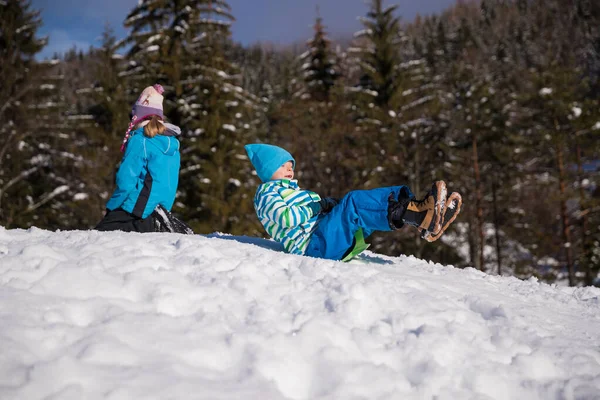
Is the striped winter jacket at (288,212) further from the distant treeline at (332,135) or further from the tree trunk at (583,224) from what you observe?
the tree trunk at (583,224)

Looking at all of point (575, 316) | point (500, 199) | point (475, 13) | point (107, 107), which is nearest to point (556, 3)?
Result: point (475, 13)

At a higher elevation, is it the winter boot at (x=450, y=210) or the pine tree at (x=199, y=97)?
the pine tree at (x=199, y=97)

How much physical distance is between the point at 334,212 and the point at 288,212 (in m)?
0.45

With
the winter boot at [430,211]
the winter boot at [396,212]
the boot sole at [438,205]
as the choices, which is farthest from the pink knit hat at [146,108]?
the boot sole at [438,205]

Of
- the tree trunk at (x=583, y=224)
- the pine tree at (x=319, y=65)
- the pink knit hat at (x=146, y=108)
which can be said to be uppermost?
the pine tree at (x=319, y=65)

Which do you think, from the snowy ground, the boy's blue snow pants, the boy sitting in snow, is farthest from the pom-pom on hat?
the boy's blue snow pants

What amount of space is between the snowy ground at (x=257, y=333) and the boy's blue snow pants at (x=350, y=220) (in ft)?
1.99

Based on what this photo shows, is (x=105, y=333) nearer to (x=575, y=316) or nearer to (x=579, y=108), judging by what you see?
(x=575, y=316)

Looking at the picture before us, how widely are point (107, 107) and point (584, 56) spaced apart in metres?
77.5

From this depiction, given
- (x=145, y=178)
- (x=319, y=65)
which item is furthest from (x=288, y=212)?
(x=319, y=65)

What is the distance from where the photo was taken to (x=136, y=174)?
4.96m

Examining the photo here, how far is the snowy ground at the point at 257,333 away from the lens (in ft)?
6.05

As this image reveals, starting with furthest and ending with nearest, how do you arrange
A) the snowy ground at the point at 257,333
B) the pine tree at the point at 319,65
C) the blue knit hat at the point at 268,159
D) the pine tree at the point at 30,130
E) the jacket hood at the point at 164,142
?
the pine tree at the point at 319,65 → the pine tree at the point at 30,130 → the jacket hood at the point at 164,142 → the blue knit hat at the point at 268,159 → the snowy ground at the point at 257,333

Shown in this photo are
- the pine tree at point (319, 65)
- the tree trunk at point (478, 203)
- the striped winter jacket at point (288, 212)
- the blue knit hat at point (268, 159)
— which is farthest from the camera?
the pine tree at point (319, 65)
